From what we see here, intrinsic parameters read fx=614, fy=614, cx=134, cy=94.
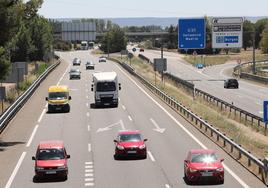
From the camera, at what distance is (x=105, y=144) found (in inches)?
1334

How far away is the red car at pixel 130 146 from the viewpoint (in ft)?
95.6

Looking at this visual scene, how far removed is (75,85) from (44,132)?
34383 millimetres

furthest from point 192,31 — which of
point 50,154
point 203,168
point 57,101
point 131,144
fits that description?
point 203,168

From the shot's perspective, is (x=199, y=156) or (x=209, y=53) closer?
(x=199, y=156)

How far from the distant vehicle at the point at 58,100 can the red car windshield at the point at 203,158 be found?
→ 25792 mm

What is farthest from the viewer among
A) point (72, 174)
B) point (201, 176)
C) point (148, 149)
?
point (148, 149)

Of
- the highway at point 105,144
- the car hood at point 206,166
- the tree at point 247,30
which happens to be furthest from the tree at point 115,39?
the car hood at point 206,166

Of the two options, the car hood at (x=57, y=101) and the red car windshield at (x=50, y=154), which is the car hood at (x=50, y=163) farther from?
the car hood at (x=57, y=101)

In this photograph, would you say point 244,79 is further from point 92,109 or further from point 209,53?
point 209,53

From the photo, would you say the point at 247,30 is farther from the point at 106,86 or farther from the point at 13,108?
the point at 13,108

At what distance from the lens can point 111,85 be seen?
51.8 metres

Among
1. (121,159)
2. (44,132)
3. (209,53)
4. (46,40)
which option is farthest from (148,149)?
(209,53)

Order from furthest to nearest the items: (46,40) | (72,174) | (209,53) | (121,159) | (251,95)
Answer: (209,53)
(46,40)
(251,95)
(121,159)
(72,174)

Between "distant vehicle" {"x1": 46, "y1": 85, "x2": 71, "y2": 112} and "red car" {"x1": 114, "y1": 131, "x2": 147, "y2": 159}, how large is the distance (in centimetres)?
1897
